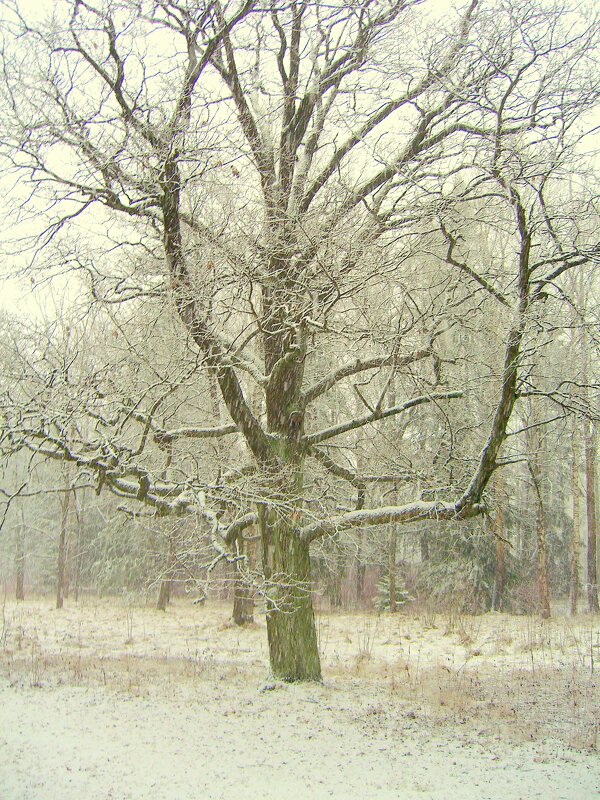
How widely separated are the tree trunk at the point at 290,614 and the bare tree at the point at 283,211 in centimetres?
3

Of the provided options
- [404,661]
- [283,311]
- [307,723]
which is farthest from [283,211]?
[404,661]

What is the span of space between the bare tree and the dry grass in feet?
6.70

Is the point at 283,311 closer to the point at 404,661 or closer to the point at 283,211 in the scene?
the point at 283,211

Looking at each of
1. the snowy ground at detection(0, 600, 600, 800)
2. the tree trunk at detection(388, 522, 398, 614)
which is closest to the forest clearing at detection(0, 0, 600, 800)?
the snowy ground at detection(0, 600, 600, 800)

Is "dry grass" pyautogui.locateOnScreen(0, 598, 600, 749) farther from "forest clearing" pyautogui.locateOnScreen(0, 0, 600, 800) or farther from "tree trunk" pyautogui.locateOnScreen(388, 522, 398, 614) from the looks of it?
"tree trunk" pyautogui.locateOnScreen(388, 522, 398, 614)

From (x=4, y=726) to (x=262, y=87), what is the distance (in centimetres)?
886

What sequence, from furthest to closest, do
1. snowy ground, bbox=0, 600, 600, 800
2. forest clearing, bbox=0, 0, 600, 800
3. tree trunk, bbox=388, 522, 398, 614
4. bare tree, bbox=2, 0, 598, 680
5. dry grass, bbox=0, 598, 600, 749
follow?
tree trunk, bbox=388, 522, 398, 614 → dry grass, bbox=0, 598, 600, 749 → bare tree, bbox=2, 0, 598, 680 → forest clearing, bbox=0, 0, 600, 800 → snowy ground, bbox=0, 600, 600, 800

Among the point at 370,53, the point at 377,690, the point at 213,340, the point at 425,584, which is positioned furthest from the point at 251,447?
the point at 425,584

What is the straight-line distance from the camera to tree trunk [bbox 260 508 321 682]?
357 inches

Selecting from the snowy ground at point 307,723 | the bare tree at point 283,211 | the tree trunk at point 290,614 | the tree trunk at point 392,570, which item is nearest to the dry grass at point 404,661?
the snowy ground at point 307,723

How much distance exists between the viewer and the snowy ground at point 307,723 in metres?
5.71

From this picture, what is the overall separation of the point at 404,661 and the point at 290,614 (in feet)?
11.7

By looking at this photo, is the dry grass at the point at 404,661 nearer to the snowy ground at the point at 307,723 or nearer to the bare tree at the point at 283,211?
the snowy ground at the point at 307,723

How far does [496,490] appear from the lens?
1112cm
